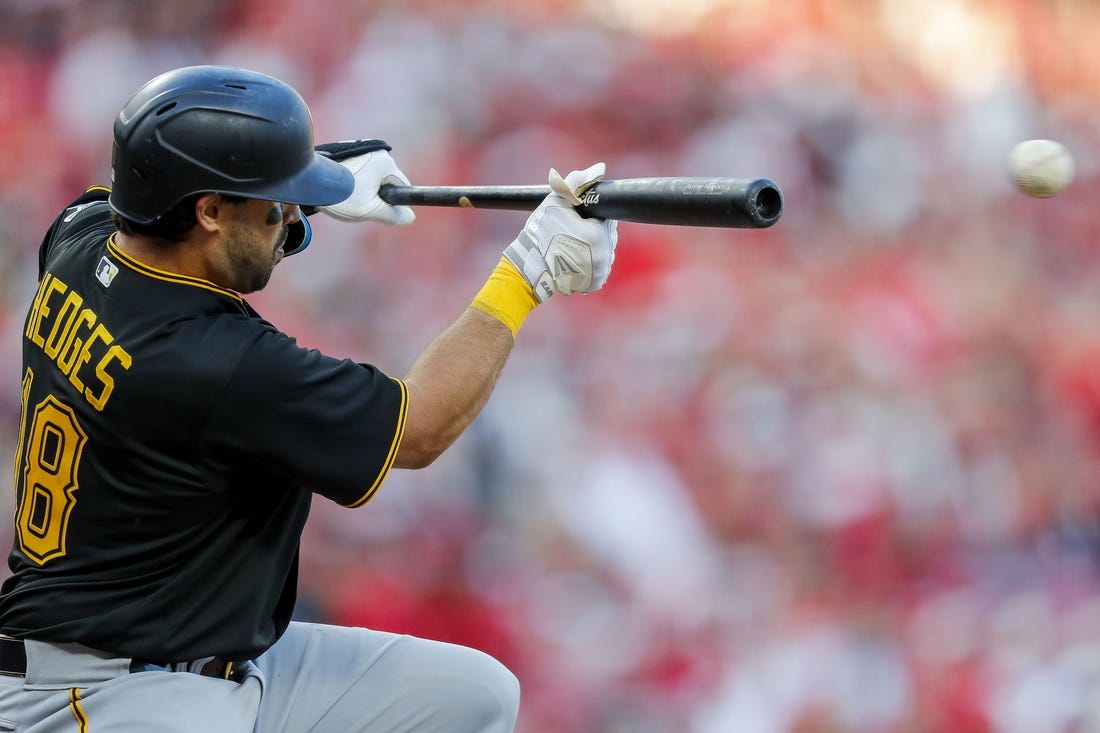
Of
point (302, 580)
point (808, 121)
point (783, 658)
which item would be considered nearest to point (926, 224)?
point (808, 121)

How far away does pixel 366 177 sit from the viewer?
10.7 ft

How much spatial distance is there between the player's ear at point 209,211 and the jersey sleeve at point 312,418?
24 centimetres

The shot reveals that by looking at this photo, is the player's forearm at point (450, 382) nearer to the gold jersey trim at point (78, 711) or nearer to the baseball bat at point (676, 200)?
the baseball bat at point (676, 200)

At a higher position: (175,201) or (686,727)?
(175,201)

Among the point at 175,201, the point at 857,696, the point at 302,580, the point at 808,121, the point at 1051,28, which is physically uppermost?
the point at 1051,28

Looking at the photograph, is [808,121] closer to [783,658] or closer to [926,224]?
[926,224]

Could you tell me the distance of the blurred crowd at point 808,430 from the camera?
4.23m

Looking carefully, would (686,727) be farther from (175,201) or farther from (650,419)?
(175,201)

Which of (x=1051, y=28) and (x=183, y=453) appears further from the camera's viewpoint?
(x=1051, y=28)

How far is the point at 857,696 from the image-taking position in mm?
4254

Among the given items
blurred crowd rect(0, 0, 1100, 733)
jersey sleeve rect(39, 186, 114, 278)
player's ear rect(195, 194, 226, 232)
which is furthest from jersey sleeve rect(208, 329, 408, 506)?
blurred crowd rect(0, 0, 1100, 733)

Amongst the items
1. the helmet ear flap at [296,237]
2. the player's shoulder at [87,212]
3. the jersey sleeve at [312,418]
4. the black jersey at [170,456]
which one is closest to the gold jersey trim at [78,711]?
the black jersey at [170,456]

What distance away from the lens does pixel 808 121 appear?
14.1 ft

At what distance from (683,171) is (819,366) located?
0.80 meters
